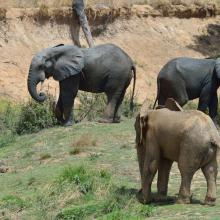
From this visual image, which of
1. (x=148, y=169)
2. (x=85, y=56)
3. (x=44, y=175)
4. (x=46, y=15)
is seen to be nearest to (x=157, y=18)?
(x=46, y=15)

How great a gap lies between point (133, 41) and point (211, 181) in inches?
1012

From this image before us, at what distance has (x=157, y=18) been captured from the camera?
121 ft

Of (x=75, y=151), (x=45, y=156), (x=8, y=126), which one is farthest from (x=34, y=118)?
(x=75, y=151)

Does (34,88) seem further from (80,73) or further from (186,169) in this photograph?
(186,169)

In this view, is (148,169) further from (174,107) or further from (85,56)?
(85,56)

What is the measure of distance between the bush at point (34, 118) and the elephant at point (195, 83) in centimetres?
308

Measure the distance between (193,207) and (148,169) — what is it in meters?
0.84

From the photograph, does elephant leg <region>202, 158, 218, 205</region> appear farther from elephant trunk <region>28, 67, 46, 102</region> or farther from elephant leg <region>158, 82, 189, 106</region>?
elephant trunk <region>28, 67, 46, 102</region>

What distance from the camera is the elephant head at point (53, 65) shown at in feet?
63.1

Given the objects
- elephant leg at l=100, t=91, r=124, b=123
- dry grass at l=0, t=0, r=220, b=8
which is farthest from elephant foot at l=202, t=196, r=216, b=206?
dry grass at l=0, t=0, r=220, b=8

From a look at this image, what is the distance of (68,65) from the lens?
19.3m

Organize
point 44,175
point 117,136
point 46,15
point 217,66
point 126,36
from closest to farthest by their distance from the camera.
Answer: point 44,175 < point 117,136 < point 217,66 < point 46,15 < point 126,36

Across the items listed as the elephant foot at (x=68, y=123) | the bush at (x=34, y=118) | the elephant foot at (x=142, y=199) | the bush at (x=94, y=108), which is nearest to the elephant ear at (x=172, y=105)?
the elephant foot at (x=142, y=199)

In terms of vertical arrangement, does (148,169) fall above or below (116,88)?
above
